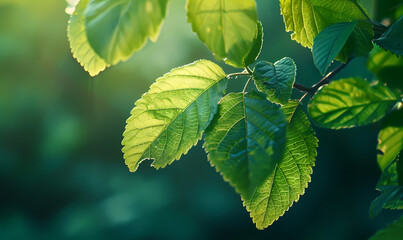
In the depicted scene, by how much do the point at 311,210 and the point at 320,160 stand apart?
59 cm

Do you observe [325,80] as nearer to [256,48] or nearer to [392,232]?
[256,48]

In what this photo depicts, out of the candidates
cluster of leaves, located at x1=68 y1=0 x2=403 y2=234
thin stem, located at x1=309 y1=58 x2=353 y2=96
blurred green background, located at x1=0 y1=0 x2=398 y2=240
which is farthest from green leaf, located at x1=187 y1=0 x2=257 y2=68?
blurred green background, located at x1=0 y1=0 x2=398 y2=240

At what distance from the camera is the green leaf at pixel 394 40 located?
0.47 metres

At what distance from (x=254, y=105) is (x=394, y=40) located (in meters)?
0.20

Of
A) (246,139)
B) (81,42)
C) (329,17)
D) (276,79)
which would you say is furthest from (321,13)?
(81,42)

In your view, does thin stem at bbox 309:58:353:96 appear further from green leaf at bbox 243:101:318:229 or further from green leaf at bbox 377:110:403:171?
green leaf at bbox 377:110:403:171

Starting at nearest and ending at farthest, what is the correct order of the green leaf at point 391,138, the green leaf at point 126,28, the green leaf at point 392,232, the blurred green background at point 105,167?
the green leaf at point 126,28 → the green leaf at point 392,232 → the green leaf at point 391,138 → the blurred green background at point 105,167

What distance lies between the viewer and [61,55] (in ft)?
14.8

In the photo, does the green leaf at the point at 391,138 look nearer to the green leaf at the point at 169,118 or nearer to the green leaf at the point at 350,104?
the green leaf at the point at 350,104

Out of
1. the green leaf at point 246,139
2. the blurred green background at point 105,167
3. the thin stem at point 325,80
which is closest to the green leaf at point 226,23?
the green leaf at point 246,139

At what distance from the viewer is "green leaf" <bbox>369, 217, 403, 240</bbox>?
419 millimetres

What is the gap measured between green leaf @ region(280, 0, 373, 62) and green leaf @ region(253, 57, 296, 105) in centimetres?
7

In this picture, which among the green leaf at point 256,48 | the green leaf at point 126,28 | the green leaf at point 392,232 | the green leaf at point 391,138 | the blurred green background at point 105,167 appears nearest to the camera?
the green leaf at point 126,28

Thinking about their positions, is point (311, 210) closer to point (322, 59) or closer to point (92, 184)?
point (92, 184)
